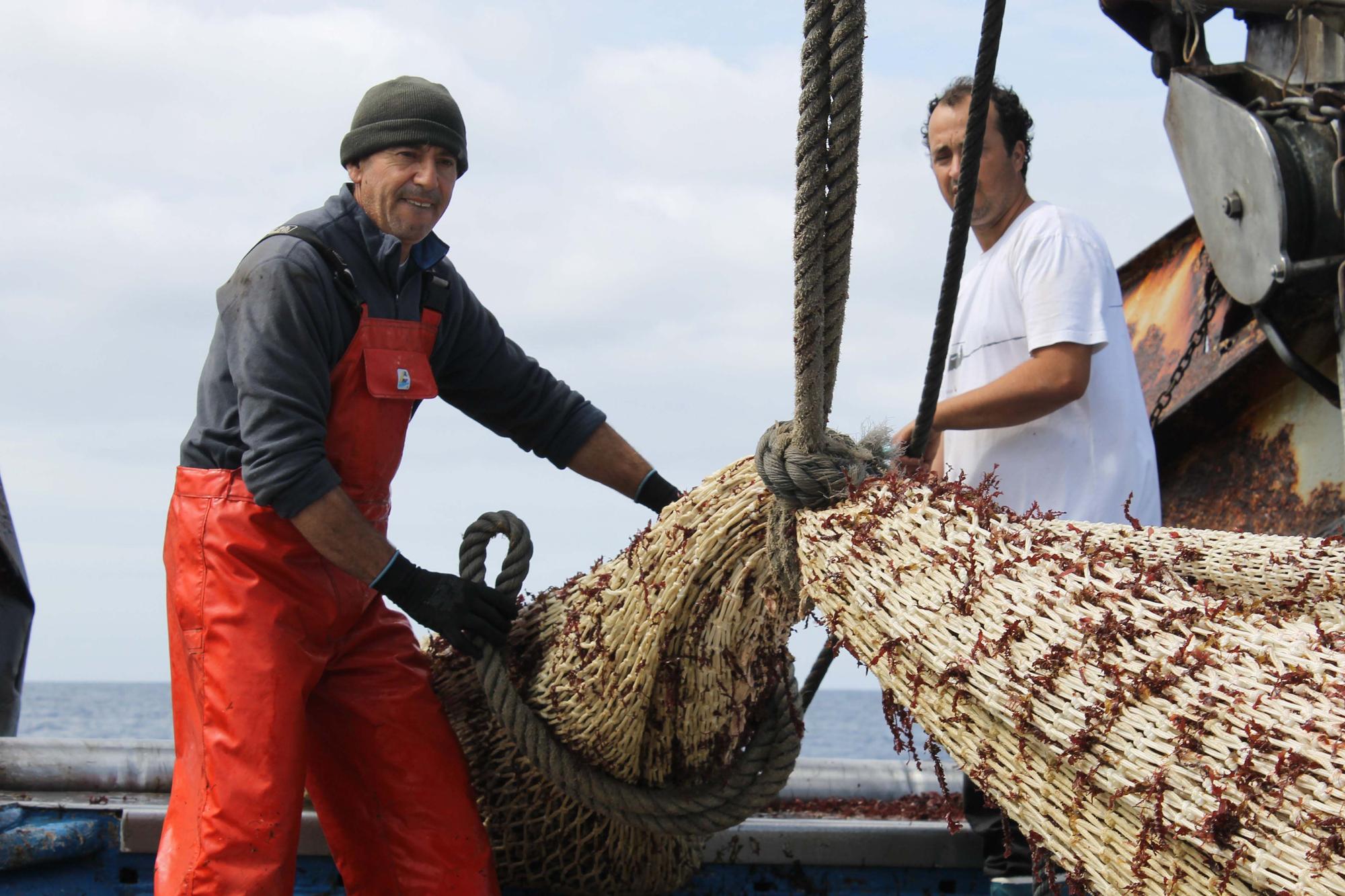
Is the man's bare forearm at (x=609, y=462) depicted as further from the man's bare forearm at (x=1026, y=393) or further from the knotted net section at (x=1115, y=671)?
the knotted net section at (x=1115, y=671)

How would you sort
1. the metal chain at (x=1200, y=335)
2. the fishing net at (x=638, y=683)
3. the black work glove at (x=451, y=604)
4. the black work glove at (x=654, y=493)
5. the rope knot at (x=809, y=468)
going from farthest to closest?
1. the metal chain at (x=1200, y=335)
2. the black work glove at (x=654, y=493)
3. the black work glove at (x=451, y=604)
4. the fishing net at (x=638, y=683)
5. the rope knot at (x=809, y=468)

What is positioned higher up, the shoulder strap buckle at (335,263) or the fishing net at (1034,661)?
the shoulder strap buckle at (335,263)

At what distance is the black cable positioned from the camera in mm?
2184

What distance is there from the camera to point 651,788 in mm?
2734

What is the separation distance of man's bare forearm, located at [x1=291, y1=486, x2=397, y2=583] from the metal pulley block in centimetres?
243

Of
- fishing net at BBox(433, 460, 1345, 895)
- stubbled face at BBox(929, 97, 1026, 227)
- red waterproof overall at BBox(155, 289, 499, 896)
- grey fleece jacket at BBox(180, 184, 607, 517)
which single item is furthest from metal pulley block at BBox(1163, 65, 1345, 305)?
red waterproof overall at BBox(155, 289, 499, 896)

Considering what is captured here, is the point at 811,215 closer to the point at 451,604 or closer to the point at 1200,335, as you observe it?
the point at 451,604

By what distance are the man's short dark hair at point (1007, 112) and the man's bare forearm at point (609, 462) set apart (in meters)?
1.06

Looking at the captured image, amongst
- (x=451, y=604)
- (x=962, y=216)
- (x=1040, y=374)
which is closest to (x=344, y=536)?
(x=451, y=604)

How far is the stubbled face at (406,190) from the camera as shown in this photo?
277 cm

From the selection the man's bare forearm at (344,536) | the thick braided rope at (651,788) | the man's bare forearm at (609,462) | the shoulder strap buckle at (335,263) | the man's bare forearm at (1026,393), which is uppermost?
the shoulder strap buckle at (335,263)

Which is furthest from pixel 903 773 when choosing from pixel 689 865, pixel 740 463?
pixel 740 463

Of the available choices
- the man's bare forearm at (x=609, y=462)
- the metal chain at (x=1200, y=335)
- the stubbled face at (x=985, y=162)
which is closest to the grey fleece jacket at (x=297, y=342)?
the man's bare forearm at (x=609, y=462)

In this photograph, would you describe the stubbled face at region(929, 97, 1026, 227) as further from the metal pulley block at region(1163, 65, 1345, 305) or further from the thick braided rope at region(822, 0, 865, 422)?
the thick braided rope at region(822, 0, 865, 422)
